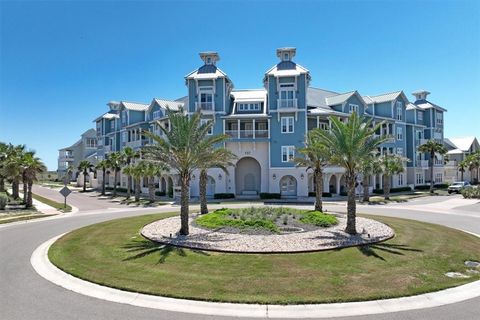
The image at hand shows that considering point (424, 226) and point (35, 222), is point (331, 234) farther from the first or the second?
point (35, 222)

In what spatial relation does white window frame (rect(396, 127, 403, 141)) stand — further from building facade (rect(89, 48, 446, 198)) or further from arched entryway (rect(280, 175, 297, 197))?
arched entryway (rect(280, 175, 297, 197))

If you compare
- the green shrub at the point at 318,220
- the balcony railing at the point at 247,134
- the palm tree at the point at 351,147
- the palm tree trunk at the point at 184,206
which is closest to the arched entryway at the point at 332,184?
the balcony railing at the point at 247,134

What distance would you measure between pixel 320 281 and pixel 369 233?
849 centimetres

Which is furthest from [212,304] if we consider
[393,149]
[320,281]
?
[393,149]

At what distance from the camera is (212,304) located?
930cm

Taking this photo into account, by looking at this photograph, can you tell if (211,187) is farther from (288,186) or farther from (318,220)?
(318,220)

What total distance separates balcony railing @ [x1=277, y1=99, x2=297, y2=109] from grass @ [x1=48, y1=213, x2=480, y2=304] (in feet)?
103

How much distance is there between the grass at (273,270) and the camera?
998 cm

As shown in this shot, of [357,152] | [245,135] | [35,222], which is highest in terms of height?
[245,135]

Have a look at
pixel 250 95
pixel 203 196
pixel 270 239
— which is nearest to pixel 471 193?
pixel 250 95

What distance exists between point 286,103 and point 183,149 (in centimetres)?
3058

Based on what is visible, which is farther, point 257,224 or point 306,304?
point 257,224

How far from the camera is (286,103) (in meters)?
45.9

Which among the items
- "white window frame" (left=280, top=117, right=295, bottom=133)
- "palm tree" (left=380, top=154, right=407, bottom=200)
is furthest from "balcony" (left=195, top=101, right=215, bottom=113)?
"palm tree" (left=380, top=154, right=407, bottom=200)
